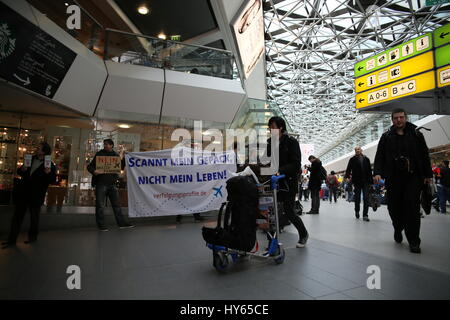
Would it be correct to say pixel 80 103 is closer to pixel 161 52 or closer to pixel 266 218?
pixel 161 52

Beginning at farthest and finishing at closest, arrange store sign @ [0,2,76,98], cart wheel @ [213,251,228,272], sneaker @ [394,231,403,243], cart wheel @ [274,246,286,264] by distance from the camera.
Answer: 1. store sign @ [0,2,76,98]
2. sneaker @ [394,231,403,243]
3. cart wheel @ [274,246,286,264]
4. cart wheel @ [213,251,228,272]

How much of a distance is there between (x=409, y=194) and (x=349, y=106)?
144ft

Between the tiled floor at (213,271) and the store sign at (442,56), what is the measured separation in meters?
5.89

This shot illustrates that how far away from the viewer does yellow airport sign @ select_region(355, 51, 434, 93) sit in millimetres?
7959

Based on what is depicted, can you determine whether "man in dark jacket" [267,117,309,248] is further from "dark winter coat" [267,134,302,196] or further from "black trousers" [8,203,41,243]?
"black trousers" [8,203,41,243]

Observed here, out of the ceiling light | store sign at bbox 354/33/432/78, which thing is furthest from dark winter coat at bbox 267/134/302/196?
the ceiling light

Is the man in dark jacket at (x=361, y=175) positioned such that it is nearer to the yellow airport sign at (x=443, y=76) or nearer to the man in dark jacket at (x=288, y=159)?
the yellow airport sign at (x=443, y=76)

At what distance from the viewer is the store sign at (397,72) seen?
7.96m

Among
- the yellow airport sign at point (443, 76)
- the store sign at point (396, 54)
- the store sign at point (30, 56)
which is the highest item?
the store sign at point (396, 54)

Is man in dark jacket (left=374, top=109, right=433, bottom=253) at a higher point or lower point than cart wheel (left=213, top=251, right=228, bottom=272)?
higher

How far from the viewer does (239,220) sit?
280 cm

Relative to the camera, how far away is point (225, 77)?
32.2 ft

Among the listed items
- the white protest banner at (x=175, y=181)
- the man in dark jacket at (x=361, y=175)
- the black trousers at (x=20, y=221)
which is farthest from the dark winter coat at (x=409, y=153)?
the black trousers at (x=20, y=221)

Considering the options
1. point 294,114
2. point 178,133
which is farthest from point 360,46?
point 178,133
